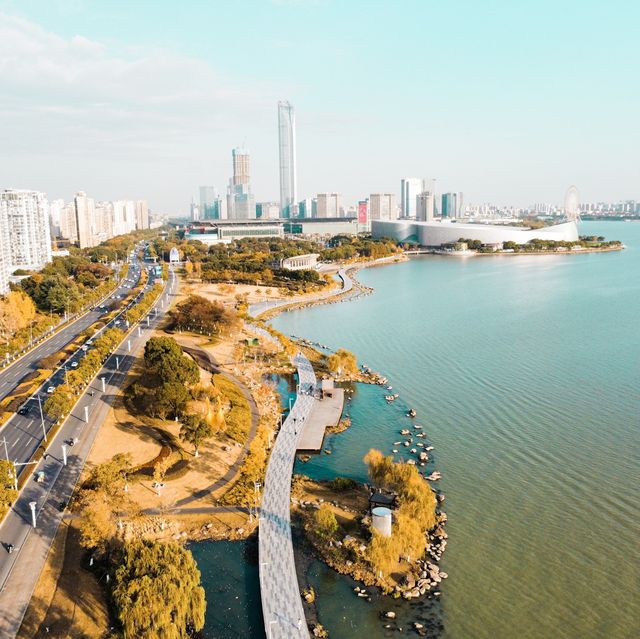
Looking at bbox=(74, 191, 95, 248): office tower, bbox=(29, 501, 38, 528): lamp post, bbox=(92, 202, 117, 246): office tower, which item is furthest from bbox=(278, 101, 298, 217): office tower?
bbox=(29, 501, 38, 528): lamp post

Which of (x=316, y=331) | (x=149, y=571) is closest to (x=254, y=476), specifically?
(x=149, y=571)

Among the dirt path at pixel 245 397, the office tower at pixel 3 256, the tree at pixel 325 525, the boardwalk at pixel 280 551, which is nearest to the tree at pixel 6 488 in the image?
the dirt path at pixel 245 397

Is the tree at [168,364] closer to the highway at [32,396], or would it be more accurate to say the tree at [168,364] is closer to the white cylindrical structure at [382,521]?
the highway at [32,396]

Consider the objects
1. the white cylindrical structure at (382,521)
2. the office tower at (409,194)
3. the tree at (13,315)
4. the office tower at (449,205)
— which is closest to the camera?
the white cylindrical structure at (382,521)

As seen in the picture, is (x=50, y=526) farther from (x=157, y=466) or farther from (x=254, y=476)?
(x=254, y=476)

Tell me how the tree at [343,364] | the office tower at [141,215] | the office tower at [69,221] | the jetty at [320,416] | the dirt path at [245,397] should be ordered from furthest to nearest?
the office tower at [141,215] < the office tower at [69,221] < the tree at [343,364] < the jetty at [320,416] < the dirt path at [245,397]

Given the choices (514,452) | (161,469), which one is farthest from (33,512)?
(514,452)
